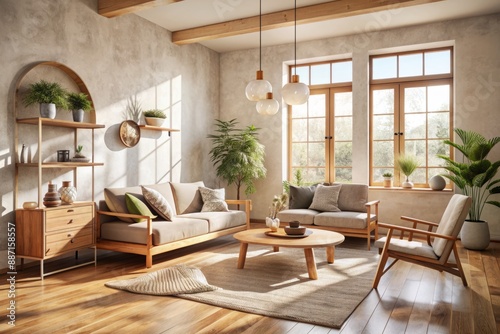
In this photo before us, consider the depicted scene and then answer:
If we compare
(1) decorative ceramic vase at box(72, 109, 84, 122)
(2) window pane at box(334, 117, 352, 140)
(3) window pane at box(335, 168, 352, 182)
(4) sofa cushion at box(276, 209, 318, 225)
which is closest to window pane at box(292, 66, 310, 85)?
(2) window pane at box(334, 117, 352, 140)

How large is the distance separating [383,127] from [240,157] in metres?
2.56

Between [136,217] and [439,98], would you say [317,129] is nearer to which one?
[439,98]

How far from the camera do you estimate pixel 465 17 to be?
6.35 m

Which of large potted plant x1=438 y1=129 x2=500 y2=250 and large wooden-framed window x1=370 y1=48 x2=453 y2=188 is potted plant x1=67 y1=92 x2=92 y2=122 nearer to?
large wooden-framed window x1=370 y1=48 x2=453 y2=188

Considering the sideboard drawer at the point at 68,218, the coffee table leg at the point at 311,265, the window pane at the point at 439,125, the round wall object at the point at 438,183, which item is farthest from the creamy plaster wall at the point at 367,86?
the sideboard drawer at the point at 68,218

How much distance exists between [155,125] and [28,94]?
1997mm

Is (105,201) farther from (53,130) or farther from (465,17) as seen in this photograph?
(465,17)

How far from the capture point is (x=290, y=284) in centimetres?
402

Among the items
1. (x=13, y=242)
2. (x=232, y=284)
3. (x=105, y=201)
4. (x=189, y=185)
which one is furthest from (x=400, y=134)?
(x=13, y=242)

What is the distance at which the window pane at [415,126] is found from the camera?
6.94 m

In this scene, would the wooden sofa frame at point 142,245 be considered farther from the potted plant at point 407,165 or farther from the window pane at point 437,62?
A: the window pane at point 437,62

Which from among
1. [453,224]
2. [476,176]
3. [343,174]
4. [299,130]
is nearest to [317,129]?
[299,130]

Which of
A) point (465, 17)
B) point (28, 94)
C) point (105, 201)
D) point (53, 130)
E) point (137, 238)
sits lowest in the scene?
point (137, 238)

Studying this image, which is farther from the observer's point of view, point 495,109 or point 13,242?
point 495,109
